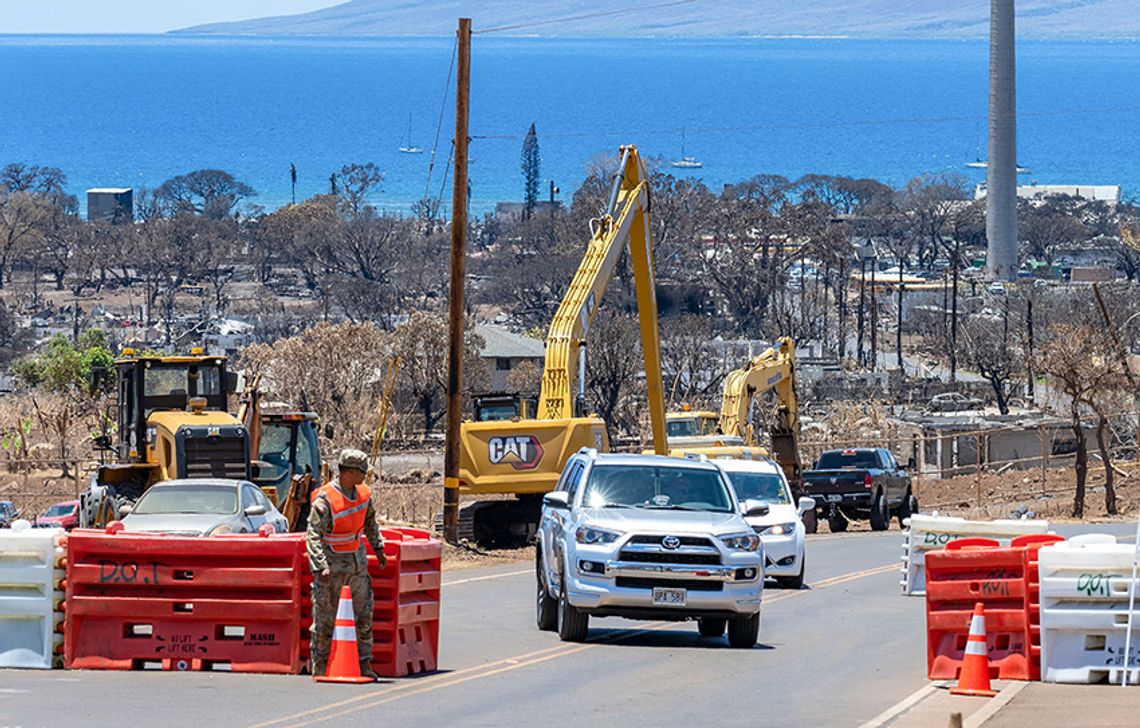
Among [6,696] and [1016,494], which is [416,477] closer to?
[1016,494]

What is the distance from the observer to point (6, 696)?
15.2m

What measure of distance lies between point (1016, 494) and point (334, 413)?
25.0 metres

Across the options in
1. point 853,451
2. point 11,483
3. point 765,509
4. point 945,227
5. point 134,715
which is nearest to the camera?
point 134,715

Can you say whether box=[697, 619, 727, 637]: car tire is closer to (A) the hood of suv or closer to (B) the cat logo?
(A) the hood of suv

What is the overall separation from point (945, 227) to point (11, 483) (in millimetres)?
118255

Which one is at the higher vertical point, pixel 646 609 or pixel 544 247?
pixel 544 247

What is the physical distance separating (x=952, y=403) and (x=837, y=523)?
3821 cm

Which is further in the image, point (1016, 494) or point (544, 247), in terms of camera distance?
point (544, 247)

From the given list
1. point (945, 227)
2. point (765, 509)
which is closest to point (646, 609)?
point (765, 509)

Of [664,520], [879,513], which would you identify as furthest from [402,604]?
[879,513]

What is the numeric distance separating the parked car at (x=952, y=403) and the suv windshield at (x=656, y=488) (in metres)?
61.3

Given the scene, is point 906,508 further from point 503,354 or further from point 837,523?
point 503,354

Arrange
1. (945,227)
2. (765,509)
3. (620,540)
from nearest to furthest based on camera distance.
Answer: (620,540), (765,509), (945,227)

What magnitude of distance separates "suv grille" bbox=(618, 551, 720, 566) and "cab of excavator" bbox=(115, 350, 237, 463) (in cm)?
1324
